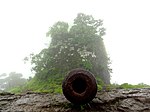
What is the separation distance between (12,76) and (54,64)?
36.3ft

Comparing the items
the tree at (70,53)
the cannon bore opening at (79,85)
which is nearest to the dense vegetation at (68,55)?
the tree at (70,53)

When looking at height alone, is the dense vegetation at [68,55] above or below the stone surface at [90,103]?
above

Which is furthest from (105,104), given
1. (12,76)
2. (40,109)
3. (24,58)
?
(12,76)

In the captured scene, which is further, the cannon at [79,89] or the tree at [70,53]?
the tree at [70,53]

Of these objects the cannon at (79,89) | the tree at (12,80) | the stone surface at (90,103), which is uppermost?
the tree at (12,80)

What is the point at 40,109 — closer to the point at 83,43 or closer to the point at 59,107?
the point at 59,107

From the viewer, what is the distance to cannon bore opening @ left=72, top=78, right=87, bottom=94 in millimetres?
4840

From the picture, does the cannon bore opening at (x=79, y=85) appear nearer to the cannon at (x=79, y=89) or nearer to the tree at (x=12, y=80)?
the cannon at (x=79, y=89)

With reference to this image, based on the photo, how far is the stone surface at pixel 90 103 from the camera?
4.89 meters

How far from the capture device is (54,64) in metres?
14.5

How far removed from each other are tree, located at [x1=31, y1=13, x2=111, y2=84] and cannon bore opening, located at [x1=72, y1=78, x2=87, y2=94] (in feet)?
28.0

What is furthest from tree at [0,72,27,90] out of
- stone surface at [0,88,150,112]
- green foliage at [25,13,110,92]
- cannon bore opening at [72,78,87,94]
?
cannon bore opening at [72,78,87,94]

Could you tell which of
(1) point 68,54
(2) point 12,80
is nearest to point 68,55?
(1) point 68,54

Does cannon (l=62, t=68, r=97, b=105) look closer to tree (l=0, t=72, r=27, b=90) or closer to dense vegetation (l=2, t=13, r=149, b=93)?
dense vegetation (l=2, t=13, r=149, b=93)
